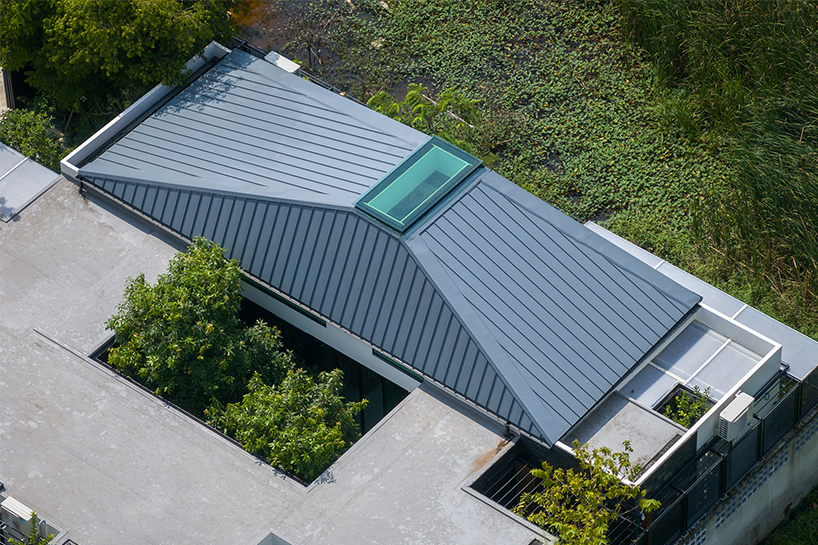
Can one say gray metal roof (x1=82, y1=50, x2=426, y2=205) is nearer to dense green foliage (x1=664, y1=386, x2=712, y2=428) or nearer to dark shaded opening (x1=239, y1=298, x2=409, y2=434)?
A: dark shaded opening (x1=239, y1=298, x2=409, y2=434)

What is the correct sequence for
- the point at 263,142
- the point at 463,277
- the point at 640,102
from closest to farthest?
the point at 463,277 → the point at 263,142 → the point at 640,102

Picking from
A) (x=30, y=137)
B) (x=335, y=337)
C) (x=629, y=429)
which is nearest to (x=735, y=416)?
(x=629, y=429)

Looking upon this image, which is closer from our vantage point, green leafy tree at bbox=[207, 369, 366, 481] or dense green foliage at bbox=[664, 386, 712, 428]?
green leafy tree at bbox=[207, 369, 366, 481]

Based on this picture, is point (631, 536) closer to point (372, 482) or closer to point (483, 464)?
point (483, 464)

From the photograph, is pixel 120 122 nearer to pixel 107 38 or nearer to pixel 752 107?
pixel 107 38

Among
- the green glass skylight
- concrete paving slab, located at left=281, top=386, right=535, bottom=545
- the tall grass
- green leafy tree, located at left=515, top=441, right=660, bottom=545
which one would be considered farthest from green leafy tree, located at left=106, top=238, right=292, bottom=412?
the tall grass

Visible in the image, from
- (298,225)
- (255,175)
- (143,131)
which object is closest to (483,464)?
(298,225)

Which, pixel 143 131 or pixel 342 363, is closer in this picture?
pixel 342 363
